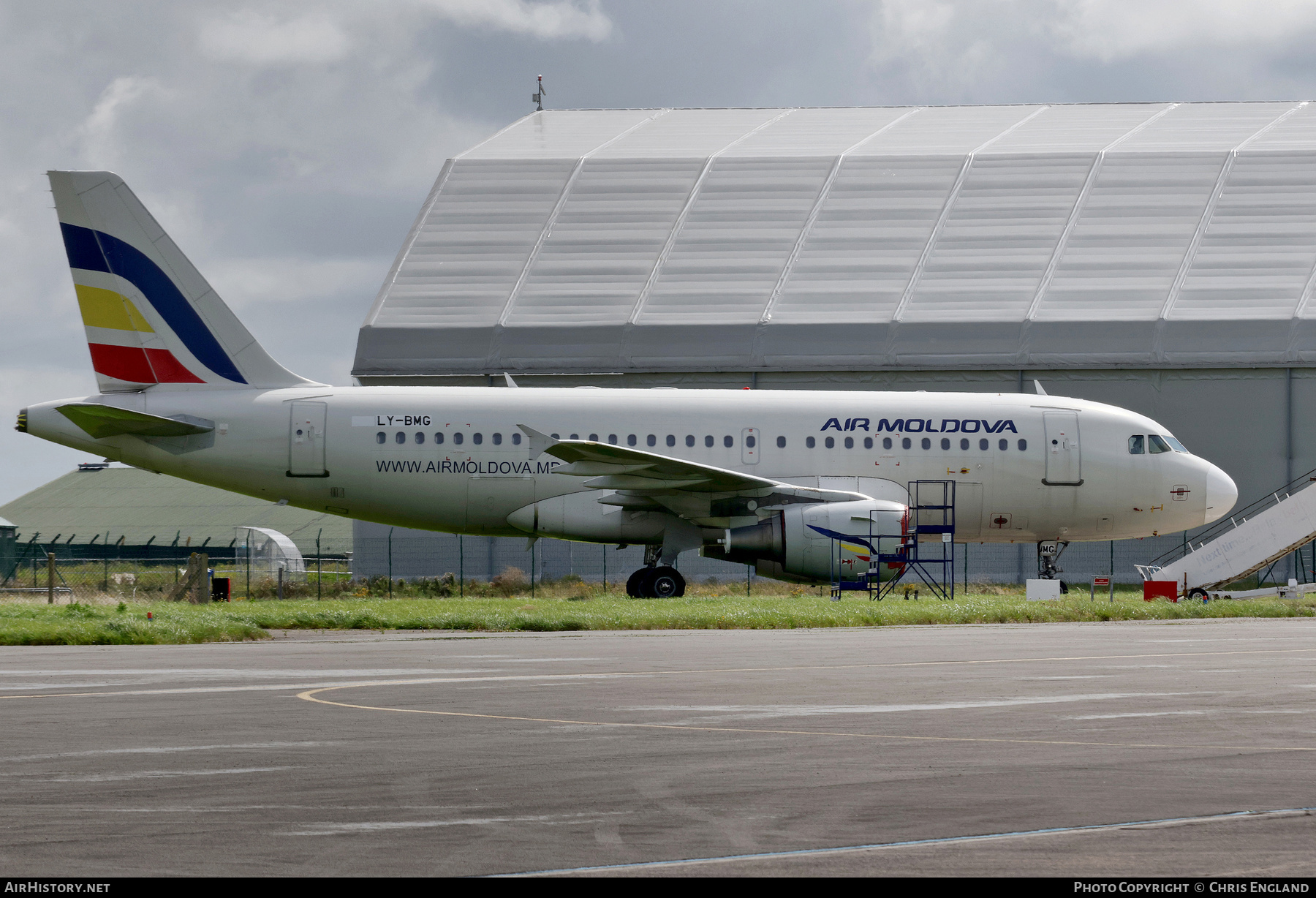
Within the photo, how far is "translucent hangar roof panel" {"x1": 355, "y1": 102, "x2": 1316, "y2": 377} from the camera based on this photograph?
4012cm

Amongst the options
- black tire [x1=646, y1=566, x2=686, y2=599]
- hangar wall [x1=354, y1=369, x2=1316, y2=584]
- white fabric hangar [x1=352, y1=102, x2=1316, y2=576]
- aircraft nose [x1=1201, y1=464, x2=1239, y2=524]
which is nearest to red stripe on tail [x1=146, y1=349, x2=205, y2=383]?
black tire [x1=646, y1=566, x2=686, y2=599]

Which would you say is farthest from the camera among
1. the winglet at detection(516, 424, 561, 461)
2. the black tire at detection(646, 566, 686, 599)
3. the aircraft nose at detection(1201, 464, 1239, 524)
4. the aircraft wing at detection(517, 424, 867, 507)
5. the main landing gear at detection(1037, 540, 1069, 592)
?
the main landing gear at detection(1037, 540, 1069, 592)

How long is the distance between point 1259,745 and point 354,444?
21832 mm

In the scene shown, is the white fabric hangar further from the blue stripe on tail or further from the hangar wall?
the blue stripe on tail

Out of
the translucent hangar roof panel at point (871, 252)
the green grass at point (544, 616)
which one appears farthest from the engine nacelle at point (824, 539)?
the translucent hangar roof panel at point (871, 252)

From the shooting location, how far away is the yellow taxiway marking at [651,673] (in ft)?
35.3

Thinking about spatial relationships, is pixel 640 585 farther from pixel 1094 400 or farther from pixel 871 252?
pixel 871 252

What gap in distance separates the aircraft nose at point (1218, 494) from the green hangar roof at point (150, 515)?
56023 mm

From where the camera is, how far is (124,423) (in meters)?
27.3

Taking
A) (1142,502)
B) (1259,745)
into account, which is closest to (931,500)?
(1142,502)

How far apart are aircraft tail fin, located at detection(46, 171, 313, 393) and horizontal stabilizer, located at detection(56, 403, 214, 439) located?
100 centimetres

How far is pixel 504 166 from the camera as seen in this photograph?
47.5 m

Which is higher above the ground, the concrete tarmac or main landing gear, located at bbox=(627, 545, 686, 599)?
main landing gear, located at bbox=(627, 545, 686, 599)

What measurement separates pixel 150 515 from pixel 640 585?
67.1 metres
